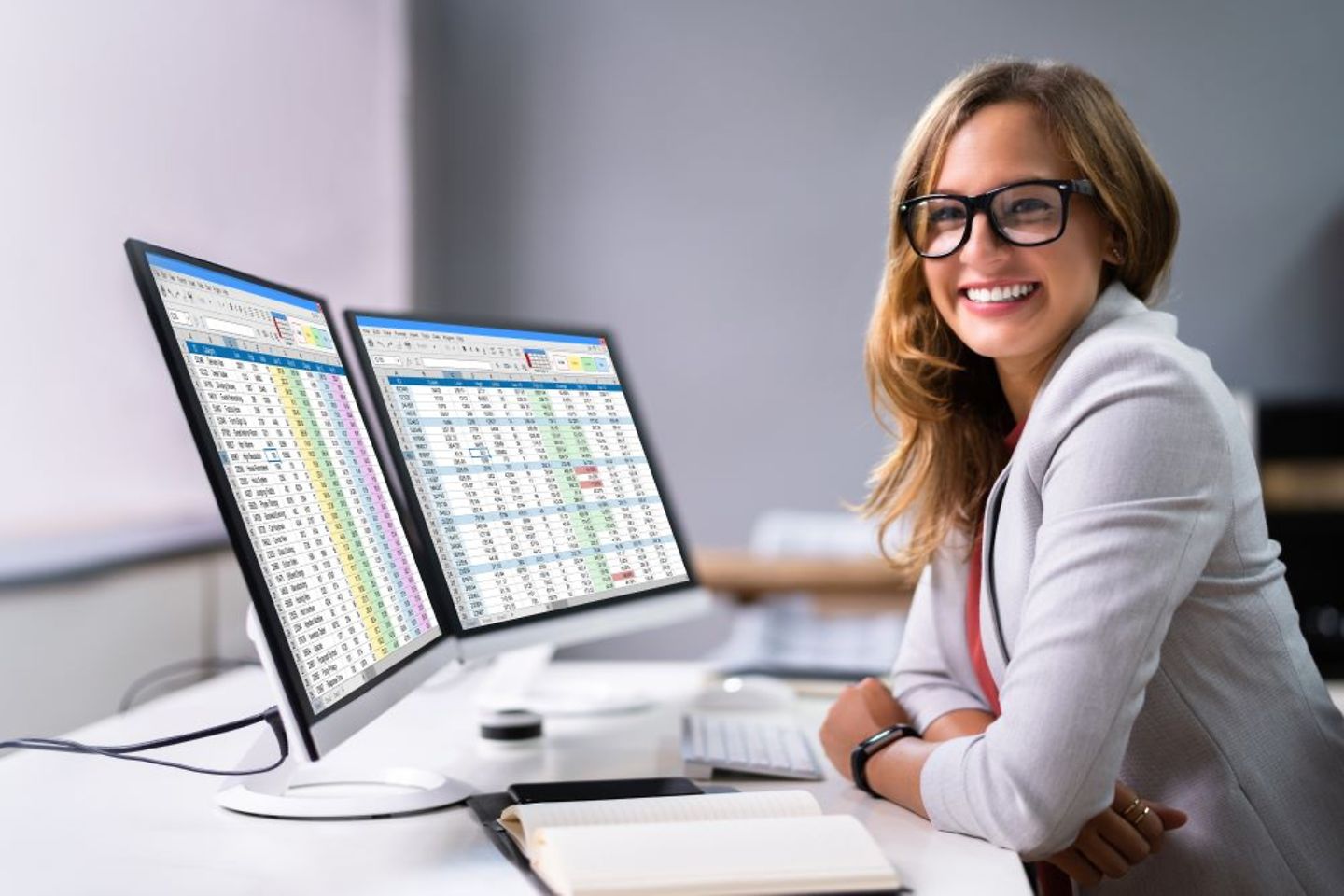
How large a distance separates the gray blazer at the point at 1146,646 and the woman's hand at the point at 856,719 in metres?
0.15

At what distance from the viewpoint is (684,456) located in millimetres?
4207

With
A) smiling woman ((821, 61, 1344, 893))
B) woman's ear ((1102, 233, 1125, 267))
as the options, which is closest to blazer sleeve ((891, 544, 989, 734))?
smiling woman ((821, 61, 1344, 893))

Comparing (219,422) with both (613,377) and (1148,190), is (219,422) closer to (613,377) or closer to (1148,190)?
(613,377)

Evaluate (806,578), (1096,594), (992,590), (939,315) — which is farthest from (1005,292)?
(806,578)

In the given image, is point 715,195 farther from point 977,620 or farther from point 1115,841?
point 1115,841

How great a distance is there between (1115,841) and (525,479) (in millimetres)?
701

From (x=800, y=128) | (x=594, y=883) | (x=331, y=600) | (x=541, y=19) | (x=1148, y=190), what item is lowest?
(x=594, y=883)

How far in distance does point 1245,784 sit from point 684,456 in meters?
3.10

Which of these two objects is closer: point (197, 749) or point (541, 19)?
point (197, 749)

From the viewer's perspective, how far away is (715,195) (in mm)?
4191

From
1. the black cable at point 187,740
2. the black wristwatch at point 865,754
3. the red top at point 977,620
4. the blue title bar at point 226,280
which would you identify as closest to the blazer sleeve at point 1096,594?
the black wristwatch at point 865,754

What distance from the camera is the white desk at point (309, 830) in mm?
955

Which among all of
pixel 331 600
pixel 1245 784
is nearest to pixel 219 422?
pixel 331 600

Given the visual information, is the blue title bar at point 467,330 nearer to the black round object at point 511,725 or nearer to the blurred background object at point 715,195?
the black round object at point 511,725
